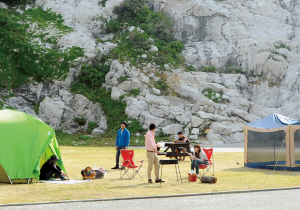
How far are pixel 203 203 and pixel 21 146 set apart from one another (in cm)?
598

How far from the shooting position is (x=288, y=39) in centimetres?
3894

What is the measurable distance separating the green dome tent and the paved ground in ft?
11.1

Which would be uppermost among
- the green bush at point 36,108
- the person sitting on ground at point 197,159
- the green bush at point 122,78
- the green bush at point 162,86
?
the green bush at point 122,78

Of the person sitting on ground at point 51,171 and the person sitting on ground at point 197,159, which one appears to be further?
the person sitting on ground at point 197,159

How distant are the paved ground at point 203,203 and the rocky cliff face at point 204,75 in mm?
18483

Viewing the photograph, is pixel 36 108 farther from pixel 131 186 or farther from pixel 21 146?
pixel 131 186

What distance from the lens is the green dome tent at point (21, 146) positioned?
10578 millimetres

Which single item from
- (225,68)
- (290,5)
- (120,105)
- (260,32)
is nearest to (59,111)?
(120,105)

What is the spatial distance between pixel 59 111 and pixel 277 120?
764 inches

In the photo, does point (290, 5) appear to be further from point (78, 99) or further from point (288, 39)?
point (78, 99)

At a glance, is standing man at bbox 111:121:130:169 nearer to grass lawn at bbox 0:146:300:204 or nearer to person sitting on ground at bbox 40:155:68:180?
grass lawn at bbox 0:146:300:204

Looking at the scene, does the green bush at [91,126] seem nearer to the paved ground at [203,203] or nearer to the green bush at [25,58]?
the green bush at [25,58]

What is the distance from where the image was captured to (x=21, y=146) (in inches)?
432

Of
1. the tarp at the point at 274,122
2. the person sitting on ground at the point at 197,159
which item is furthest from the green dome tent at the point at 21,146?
the tarp at the point at 274,122
